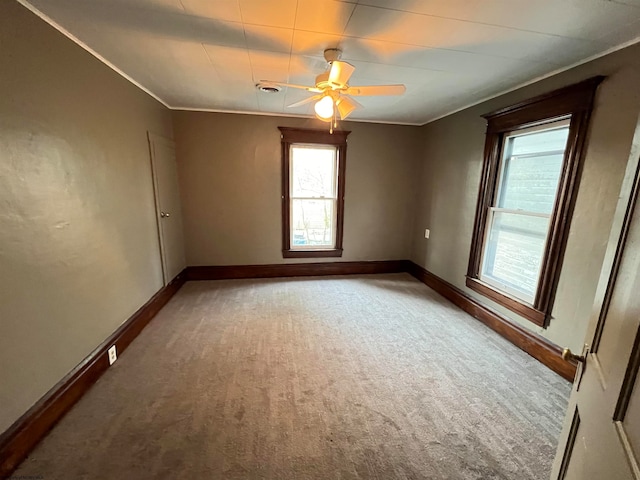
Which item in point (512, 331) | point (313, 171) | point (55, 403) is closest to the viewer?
point (55, 403)

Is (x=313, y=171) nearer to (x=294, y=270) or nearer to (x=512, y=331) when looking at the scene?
(x=294, y=270)

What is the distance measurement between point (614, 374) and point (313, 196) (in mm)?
3691

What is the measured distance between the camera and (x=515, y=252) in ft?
8.94

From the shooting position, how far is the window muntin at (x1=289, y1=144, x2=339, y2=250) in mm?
4066

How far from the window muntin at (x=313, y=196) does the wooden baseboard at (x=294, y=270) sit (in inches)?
11.8

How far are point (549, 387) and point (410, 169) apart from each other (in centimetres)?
310

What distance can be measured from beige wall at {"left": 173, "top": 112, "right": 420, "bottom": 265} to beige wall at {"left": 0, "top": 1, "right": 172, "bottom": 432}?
1.21 metres

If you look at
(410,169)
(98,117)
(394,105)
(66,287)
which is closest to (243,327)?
(66,287)

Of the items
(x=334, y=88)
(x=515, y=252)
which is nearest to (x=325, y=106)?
(x=334, y=88)

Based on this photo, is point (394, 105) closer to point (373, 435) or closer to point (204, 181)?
point (204, 181)

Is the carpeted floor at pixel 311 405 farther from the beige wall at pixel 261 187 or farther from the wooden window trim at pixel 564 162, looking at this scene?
the beige wall at pixel 261 187

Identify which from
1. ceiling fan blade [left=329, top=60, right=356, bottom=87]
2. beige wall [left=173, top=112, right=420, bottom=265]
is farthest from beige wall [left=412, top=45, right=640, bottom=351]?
ceiling fan blade [left=329, top=60, right=356, bottom=87]

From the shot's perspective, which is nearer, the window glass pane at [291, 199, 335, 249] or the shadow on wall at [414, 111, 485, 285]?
the shadow on wall at [414, 111, 485, 285]

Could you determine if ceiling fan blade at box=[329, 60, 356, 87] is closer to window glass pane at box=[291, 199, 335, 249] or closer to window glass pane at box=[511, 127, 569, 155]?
window glass pane at box=[511, 127, 569, 155]
